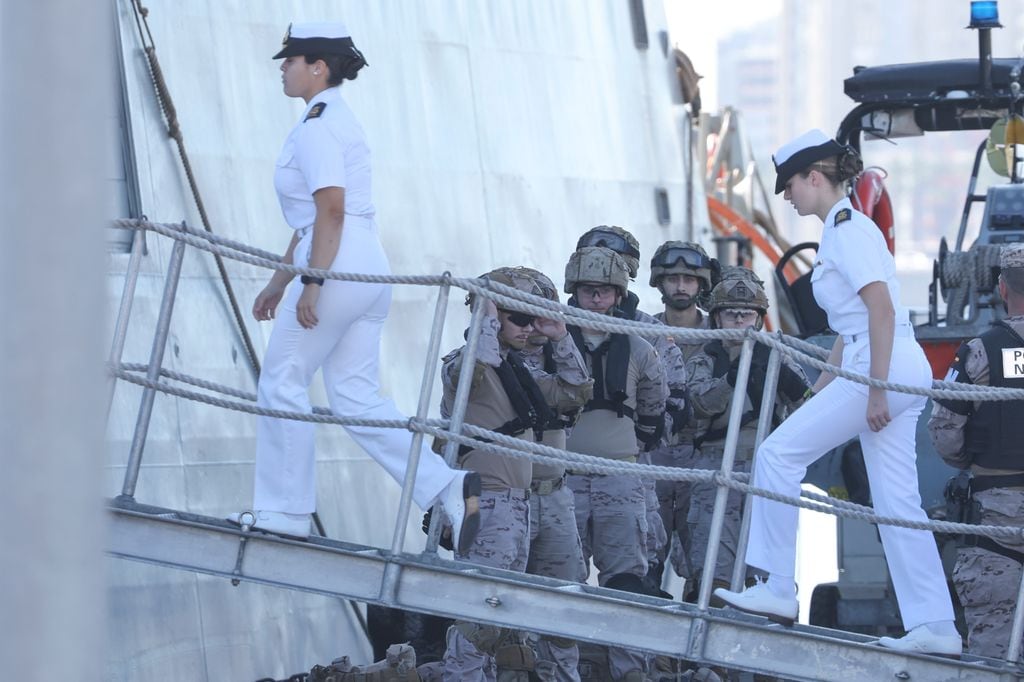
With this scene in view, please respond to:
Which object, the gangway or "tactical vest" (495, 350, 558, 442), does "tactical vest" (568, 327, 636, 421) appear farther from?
the gangway

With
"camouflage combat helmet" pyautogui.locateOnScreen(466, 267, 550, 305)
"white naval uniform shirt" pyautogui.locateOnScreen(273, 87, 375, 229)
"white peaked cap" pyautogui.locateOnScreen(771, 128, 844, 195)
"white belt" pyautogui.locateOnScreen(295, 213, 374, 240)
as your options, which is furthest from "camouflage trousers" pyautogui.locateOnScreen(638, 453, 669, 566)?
"white naval uniform shirt" pyautogui.locateOnScreen(273, 87, 375, 229)

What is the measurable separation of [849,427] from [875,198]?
5227 millimetres

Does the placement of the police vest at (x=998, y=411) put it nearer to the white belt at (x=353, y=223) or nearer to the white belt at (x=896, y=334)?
the white belt at (x=896, y=334)

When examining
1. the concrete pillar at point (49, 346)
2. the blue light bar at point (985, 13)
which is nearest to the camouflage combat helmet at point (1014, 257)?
the concrete pillar at point (49, 346)

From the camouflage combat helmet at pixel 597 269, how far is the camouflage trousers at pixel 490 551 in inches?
43.7

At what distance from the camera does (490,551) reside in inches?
245

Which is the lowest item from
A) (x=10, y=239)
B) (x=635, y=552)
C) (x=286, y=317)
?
(x=635, y=552)

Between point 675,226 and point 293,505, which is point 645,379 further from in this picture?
point 675,226

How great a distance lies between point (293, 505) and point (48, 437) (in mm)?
2946

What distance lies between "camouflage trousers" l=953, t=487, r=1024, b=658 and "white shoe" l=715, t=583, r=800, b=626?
0.80 m

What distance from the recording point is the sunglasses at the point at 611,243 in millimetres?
7750

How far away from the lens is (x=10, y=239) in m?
2.78

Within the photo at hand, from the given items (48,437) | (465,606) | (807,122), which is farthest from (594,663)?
(807,122)

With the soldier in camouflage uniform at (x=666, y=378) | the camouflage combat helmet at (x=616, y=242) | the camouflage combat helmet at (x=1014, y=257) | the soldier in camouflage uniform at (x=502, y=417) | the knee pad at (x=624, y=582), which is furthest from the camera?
→ the camouflage combat helmet at (x=616, y=242)
